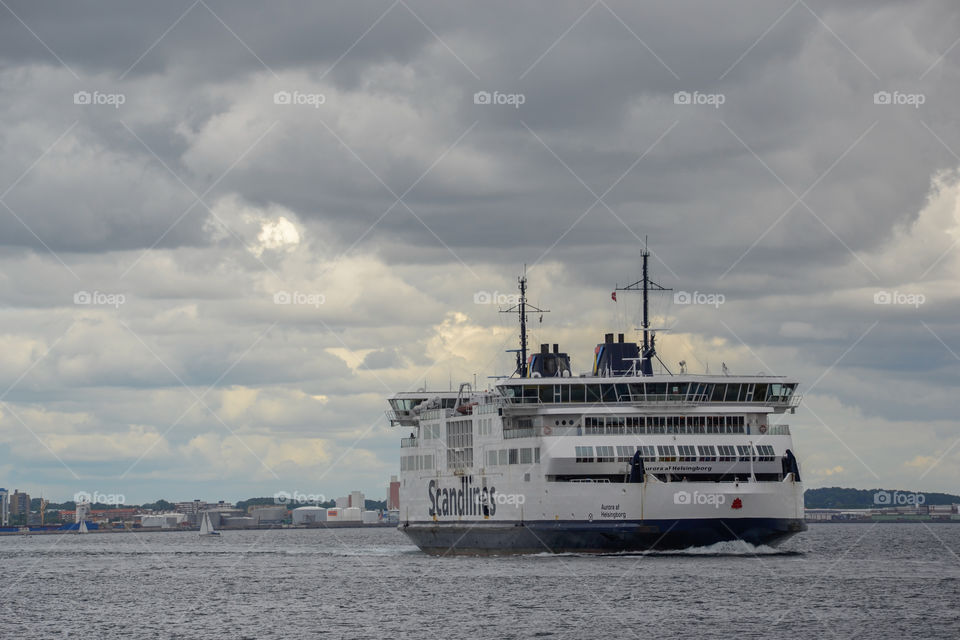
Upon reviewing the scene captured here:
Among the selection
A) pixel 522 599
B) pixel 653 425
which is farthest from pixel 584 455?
pixel 522 599

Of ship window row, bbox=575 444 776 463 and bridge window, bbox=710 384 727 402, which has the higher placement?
bridge window, bbox=710 384 727 402

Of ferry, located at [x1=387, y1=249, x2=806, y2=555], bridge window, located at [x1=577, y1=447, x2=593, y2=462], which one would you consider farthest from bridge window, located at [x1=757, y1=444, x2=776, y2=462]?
bridge window, located at [x1=577, y1=447, x2=593, y2=462]

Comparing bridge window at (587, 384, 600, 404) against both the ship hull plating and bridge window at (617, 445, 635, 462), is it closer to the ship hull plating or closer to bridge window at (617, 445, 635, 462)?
bridge window at (617, 445, 635, 462)

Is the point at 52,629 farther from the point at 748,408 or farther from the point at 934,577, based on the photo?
the point at 934,577

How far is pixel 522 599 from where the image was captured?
227ft

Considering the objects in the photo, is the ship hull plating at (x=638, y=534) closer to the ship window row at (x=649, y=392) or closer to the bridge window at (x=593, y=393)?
the ship window row at (x=649, y=392)

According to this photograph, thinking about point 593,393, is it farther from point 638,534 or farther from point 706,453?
point 638,534

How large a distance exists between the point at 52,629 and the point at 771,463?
40104mm

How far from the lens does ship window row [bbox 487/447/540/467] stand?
84.9 meters

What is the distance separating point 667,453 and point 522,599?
16048 mm

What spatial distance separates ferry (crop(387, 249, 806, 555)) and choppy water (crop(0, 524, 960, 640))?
189cm

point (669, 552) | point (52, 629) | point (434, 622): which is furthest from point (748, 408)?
point (52, 629)

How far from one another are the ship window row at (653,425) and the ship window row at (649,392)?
3.87 ft

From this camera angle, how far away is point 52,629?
6431cm
